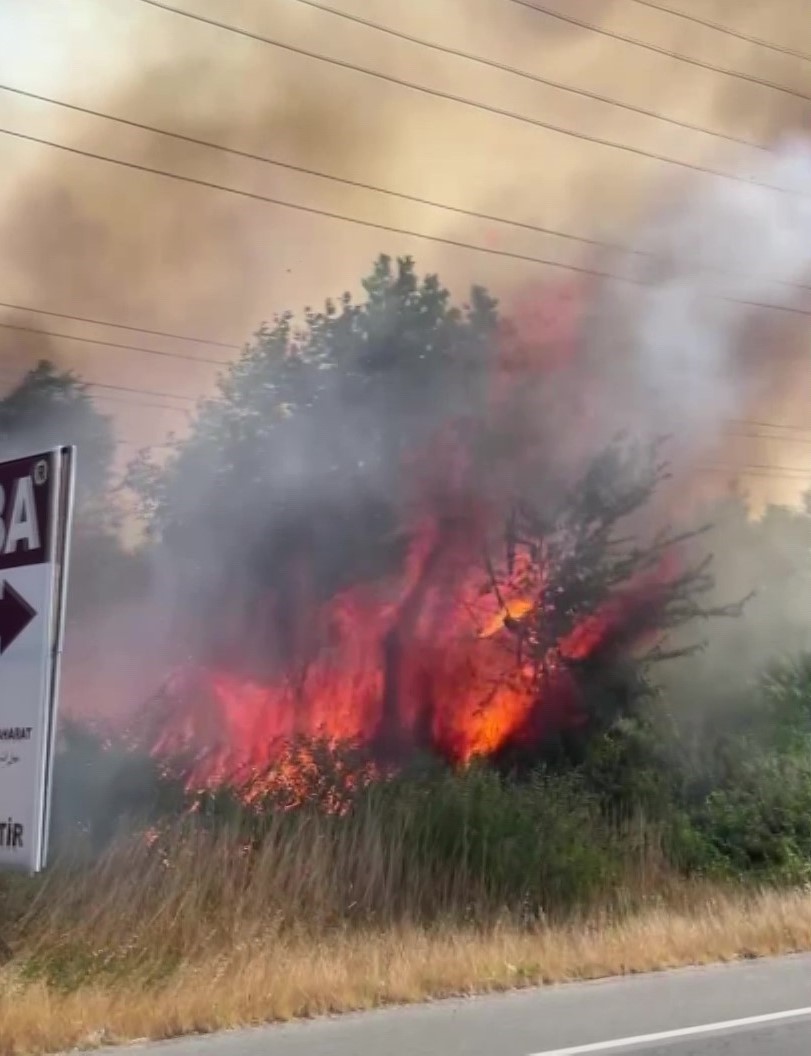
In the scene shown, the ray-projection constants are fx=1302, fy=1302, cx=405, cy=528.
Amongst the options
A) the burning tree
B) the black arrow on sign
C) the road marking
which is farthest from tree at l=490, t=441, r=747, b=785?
the black arrow on sign

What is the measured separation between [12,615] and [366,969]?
283 cm

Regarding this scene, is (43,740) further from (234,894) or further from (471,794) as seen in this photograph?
(471,794)

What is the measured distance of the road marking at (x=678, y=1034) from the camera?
→ 5.56 m

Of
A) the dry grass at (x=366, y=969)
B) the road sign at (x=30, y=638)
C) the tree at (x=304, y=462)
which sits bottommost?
the dry grass at (x=366, y=969)

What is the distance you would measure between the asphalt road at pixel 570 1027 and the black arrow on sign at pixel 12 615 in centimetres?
200

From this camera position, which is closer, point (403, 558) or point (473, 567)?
point (403, 558)

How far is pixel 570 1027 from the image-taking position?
608cm

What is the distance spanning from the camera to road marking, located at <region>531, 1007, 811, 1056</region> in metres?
5.56

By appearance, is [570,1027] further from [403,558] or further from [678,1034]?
[403,558]

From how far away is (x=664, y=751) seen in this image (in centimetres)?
1258

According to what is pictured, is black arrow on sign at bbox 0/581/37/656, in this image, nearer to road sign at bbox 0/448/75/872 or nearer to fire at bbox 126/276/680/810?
road sign at bbox 0/448/75/872

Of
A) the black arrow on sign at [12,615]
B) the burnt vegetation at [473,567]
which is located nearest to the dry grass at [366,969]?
the black arrow on sign at [12,615]

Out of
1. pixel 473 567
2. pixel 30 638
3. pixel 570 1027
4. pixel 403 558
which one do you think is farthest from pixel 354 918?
pixel 473 567

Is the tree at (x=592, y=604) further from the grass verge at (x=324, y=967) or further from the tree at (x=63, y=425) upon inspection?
the tree at (x=63, y=425)
